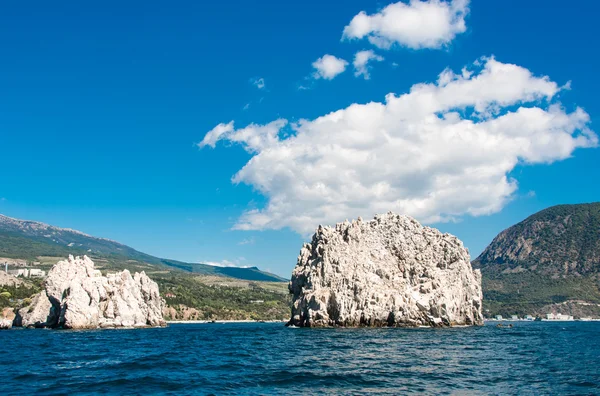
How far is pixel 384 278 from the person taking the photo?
119 m

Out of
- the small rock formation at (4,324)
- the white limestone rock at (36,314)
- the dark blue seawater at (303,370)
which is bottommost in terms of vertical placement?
the small rock formation at (4,324)

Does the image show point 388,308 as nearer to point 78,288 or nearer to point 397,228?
point 397,228

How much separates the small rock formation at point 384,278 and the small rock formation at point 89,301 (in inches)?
1502

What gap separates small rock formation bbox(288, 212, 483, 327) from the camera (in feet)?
362

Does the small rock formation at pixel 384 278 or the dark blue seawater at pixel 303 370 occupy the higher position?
the small rock formation at pixel 384 278

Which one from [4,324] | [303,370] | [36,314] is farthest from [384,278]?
[4,324]

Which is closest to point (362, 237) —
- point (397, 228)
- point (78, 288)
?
point (397, 228)

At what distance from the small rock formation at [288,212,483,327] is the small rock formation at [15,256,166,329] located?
38147 mm

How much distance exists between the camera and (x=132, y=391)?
3058cm

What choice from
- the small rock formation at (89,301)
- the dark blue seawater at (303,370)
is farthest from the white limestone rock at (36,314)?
the dark blue seawater at (303,370)

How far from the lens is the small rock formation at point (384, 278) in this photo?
110312mm

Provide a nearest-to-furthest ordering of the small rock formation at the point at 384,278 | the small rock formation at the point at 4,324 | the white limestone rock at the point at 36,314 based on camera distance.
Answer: the small rock formation at the point at 384,278 < the small rock formation at the point at 4,324 < the white limestone rock at the point at 36,314

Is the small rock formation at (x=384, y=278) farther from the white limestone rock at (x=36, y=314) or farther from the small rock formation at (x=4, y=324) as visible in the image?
the small rock formation at (x=4, y=324)

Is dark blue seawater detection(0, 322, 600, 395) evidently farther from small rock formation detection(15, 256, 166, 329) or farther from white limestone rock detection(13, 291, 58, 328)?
white limestone rock detection(13, 291, 58, 328)
